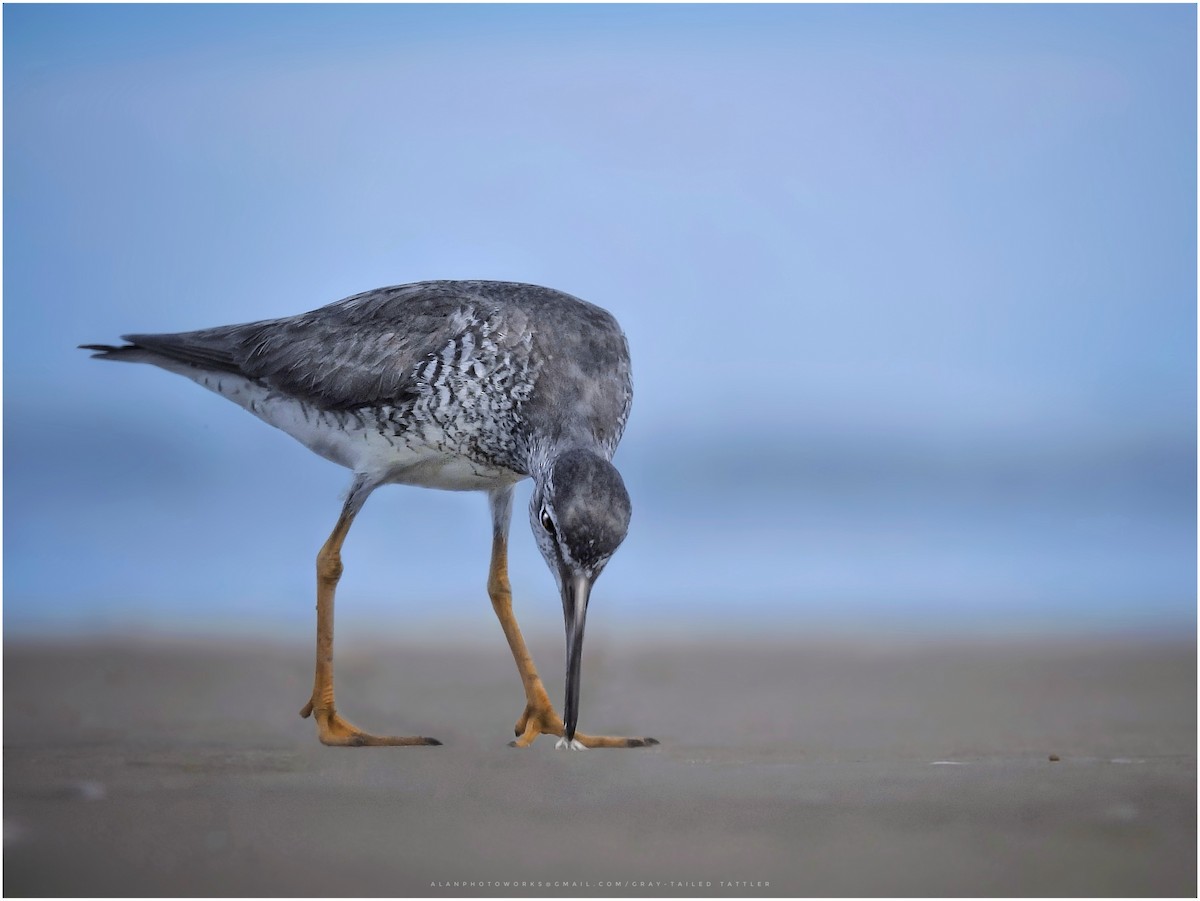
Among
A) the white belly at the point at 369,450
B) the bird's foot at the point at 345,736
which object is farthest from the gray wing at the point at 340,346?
the bird's foot at the point at 345,736

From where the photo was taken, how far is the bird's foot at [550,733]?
9953 mm

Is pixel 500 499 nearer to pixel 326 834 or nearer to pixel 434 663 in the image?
pixel 434 663

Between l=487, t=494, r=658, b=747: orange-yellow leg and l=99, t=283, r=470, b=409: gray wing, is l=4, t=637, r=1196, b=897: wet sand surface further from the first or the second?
l=99, t=283, r=470, b=409: gray wing

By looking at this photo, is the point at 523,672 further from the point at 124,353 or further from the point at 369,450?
the point at 124,353

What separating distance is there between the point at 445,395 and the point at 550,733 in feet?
8.51

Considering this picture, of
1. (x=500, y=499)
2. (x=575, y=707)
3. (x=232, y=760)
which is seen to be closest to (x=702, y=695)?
(x=500, y=499)

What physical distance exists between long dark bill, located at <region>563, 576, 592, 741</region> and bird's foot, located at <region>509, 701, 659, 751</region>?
0.99m

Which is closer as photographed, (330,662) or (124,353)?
(330,662)

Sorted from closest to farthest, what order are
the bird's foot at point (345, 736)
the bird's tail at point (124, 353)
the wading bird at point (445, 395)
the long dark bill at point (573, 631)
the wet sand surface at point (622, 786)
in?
the wet sand surface at point (622, 786) < the long dark bill at point (573, 631) < the bird's foot at point (345, 736) < the wading bird at point (445, 395) < the bird's tail at point (124, 353)

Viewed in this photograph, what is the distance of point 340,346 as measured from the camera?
36.0 ft

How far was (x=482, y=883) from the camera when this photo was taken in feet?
22.5

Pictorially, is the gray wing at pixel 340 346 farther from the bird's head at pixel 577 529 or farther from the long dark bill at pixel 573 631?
the long dark bill at pixel 573 631

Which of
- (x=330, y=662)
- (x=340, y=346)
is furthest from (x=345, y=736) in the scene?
(x=340, y=346)

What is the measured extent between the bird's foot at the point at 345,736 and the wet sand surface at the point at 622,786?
172 mm
